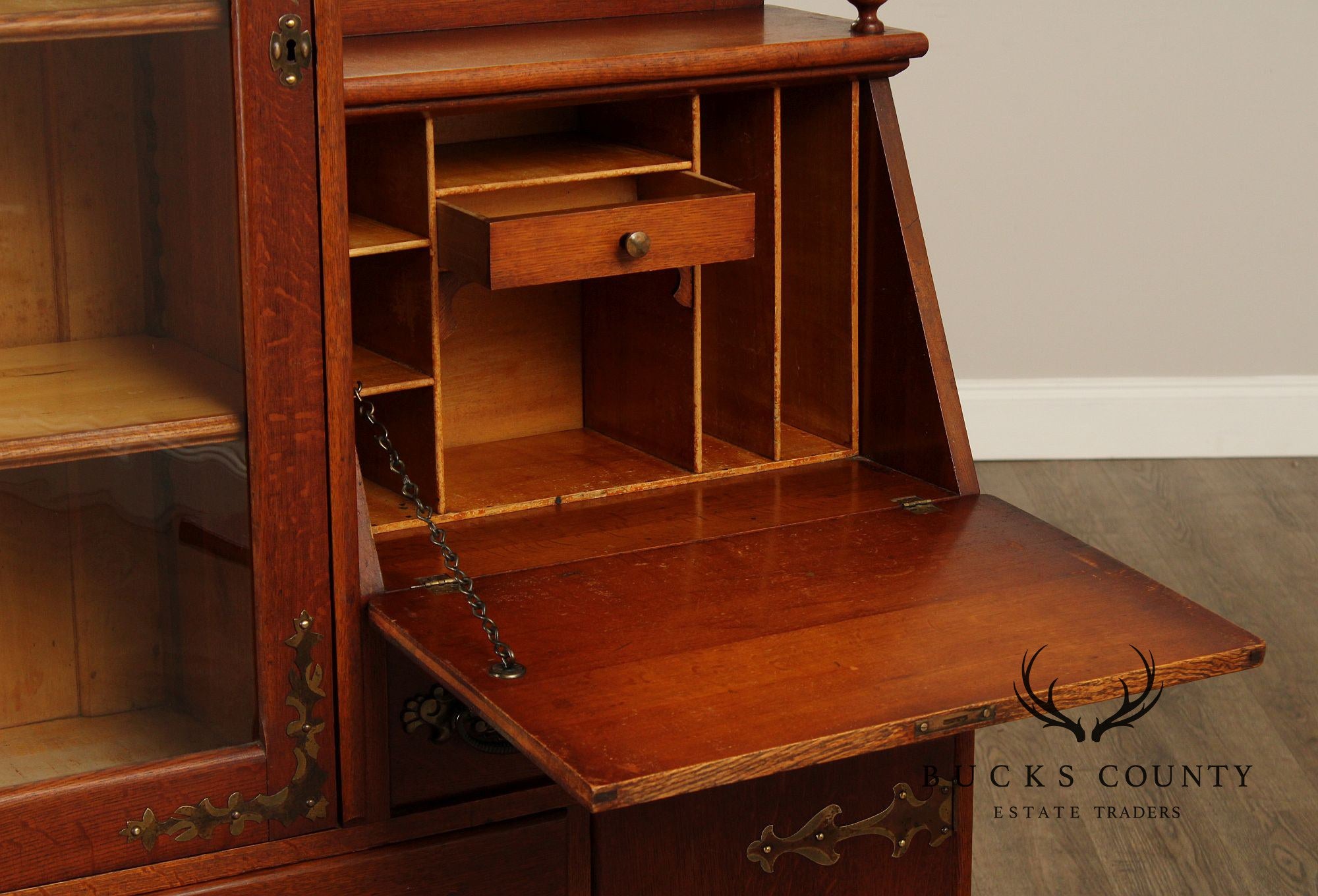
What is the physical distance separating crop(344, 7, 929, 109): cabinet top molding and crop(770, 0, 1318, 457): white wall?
2.14m

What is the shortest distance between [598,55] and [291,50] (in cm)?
38

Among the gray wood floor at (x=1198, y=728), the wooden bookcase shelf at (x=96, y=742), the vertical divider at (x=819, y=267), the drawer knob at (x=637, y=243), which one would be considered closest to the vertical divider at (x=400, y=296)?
the drawer knob at (x=637, y=243)

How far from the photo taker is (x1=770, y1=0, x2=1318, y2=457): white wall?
3.98 meters

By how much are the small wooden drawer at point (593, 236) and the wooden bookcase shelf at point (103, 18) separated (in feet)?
1.11

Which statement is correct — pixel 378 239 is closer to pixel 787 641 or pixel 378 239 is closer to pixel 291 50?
pixel 291 50

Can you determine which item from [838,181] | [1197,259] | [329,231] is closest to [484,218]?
[329,231]

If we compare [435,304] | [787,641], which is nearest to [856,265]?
[435,304]

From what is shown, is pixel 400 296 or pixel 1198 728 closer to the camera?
pixel 400 296

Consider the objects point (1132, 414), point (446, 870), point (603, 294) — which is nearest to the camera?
point (446, 870)

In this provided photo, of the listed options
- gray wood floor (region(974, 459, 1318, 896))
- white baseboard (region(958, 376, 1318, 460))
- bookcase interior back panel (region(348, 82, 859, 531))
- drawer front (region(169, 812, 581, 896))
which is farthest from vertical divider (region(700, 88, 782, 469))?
white baseboard (region(958, 376, 1318, 460))

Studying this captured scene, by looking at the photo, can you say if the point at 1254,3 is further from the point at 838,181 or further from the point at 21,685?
the point at 21,685

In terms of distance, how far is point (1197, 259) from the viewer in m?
4.13

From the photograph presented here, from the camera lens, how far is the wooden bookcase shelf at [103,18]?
1307mm

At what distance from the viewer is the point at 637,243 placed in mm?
1670
